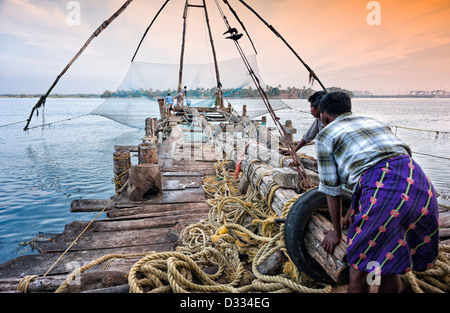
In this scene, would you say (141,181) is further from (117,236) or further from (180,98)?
(180,98)

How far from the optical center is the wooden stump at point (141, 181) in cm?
417

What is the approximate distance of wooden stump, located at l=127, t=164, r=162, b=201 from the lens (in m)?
4.17

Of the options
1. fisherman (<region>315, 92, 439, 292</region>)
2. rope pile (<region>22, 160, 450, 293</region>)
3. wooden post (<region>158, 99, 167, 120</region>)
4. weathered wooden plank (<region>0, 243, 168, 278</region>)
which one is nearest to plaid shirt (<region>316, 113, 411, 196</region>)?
fisherman (<region>315, 92, 439, 292</region>)

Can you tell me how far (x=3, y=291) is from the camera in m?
1.99

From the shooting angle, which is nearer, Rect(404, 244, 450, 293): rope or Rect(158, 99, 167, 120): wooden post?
Rect(404, 244, 450, 293): rope

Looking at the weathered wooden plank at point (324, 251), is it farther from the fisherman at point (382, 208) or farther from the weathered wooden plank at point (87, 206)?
the weathered wooden plank at point (87, 206)

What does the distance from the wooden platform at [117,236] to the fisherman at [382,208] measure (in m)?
1.99

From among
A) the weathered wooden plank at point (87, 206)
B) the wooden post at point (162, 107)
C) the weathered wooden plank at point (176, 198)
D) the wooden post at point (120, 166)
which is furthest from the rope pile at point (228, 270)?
the wooden post at point (162, 107)

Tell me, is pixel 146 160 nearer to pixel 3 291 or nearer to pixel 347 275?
pixel 3 291

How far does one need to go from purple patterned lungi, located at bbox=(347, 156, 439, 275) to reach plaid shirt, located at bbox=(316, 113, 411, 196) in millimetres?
103

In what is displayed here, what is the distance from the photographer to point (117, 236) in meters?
3.26

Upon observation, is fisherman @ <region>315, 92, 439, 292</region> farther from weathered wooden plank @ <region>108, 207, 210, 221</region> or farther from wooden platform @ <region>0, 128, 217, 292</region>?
weathered wooden plank @ <region>108, 207, 210, 221</region>

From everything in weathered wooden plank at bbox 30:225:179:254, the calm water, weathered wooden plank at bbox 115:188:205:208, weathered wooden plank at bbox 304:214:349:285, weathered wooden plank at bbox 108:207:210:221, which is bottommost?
the calm water

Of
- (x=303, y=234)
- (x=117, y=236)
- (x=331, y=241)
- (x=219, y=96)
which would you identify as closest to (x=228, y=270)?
(x=303, y=234)
